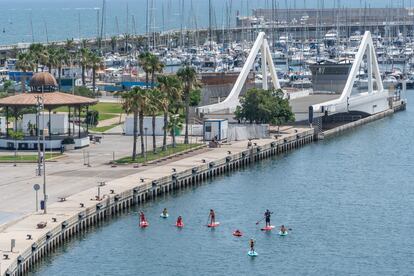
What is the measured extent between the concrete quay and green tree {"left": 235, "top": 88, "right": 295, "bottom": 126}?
2353mm

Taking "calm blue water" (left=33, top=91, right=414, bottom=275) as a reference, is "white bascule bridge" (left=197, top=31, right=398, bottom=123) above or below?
above

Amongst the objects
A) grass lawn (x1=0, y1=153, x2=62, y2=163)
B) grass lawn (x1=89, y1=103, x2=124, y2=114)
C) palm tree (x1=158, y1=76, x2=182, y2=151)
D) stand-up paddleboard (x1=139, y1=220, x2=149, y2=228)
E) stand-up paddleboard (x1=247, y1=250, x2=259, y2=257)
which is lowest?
stand-up paddleboard (x1=247, y1=250, x2=259, y2=257)

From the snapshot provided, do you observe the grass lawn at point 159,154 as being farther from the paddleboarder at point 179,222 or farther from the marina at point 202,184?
the paddleboarder at point 179,222

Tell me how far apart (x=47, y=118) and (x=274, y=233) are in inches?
2069

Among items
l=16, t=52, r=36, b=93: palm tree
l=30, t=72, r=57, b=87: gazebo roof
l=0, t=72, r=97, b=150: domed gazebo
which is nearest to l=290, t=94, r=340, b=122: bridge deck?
l=0, t=72, r=97, b=150: domed gazebo

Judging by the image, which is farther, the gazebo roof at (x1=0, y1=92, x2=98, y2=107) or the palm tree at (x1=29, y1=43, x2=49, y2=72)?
Result: the palm tree at (x1=29, y1=43, x2=49, y2=72)

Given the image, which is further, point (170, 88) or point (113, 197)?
point (170, 88)

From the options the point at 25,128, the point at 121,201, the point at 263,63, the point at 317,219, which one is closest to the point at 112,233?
the point at 121,201

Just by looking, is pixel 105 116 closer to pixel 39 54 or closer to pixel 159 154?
pixel 39 54

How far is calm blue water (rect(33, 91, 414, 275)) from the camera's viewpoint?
91.7m

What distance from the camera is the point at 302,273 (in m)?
89.6

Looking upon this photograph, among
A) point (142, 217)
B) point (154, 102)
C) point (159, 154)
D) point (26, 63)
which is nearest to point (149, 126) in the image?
point (159, 154)

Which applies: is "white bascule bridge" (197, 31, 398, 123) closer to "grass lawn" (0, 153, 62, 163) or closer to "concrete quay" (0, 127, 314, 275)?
"concrete quay" (0, 127, 314, 275)

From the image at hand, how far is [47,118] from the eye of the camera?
150m
